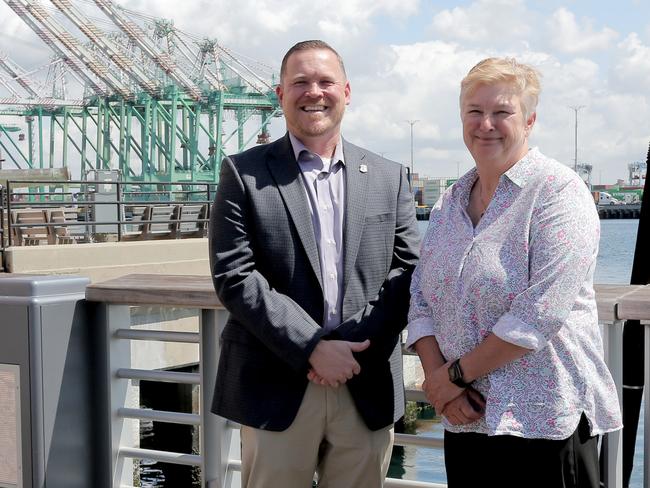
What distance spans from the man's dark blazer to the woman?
1.11 feet

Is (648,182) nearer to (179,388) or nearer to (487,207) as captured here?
(487,207)

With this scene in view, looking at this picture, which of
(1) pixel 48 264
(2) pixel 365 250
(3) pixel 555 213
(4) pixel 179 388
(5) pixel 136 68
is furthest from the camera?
(5) pixel 136 68

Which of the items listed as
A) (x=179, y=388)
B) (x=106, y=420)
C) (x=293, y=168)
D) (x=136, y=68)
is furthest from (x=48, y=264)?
(x=136, y=68)

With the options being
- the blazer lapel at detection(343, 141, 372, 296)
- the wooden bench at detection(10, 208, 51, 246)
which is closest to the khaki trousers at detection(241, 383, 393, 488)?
the blazer lapel at detection(343, 141, 372, 296)

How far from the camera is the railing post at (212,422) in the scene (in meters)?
3.51

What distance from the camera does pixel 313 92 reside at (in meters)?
2.78

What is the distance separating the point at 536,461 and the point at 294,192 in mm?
1021

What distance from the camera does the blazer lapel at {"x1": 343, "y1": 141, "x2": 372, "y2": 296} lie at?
280 cm

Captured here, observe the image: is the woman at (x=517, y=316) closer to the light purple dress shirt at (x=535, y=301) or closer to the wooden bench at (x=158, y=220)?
the light purple dress shirt at (x=535, y=301)

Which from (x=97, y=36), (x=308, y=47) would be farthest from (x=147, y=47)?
(x=308, y=47)

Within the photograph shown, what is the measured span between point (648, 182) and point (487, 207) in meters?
0.50

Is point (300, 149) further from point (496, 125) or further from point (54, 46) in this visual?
point (54, 46)

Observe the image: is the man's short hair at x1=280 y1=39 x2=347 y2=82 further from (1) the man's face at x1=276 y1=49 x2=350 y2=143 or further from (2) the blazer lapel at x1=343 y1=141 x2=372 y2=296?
(2) the blazer lapel at x1=343 y1=141 x2=372 y2=296

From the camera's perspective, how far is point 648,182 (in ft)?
8.60
